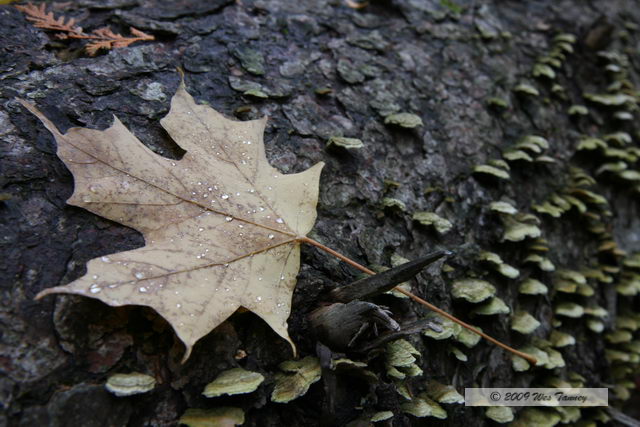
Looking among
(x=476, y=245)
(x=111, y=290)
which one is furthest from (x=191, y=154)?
(x=476, y=245)

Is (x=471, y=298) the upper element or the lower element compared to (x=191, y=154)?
lower

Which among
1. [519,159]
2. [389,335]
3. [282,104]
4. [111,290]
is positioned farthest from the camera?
[519,159]

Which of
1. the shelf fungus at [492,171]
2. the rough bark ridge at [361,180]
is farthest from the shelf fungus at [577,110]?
the shelf fungus at [492,171]

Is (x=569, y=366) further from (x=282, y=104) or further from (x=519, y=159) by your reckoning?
(x=282, y=104)

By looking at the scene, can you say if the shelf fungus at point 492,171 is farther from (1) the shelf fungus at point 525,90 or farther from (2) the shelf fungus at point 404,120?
(1) the shelf fungus at point 525,90

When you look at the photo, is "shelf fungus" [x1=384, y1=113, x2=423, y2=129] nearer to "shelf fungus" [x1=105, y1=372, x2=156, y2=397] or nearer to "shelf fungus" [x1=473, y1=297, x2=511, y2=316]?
"shelf fungus" [x1=473, y1=297, x2=511, y2=316]

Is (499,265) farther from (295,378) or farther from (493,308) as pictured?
(295,378)

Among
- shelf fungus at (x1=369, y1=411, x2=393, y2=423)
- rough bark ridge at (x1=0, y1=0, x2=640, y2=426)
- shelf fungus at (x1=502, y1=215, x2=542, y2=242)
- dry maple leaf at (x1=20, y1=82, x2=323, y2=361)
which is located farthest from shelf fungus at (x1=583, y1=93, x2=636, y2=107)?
shelf fungus at (x1=369, y1=411, x2=393, y2=423)
